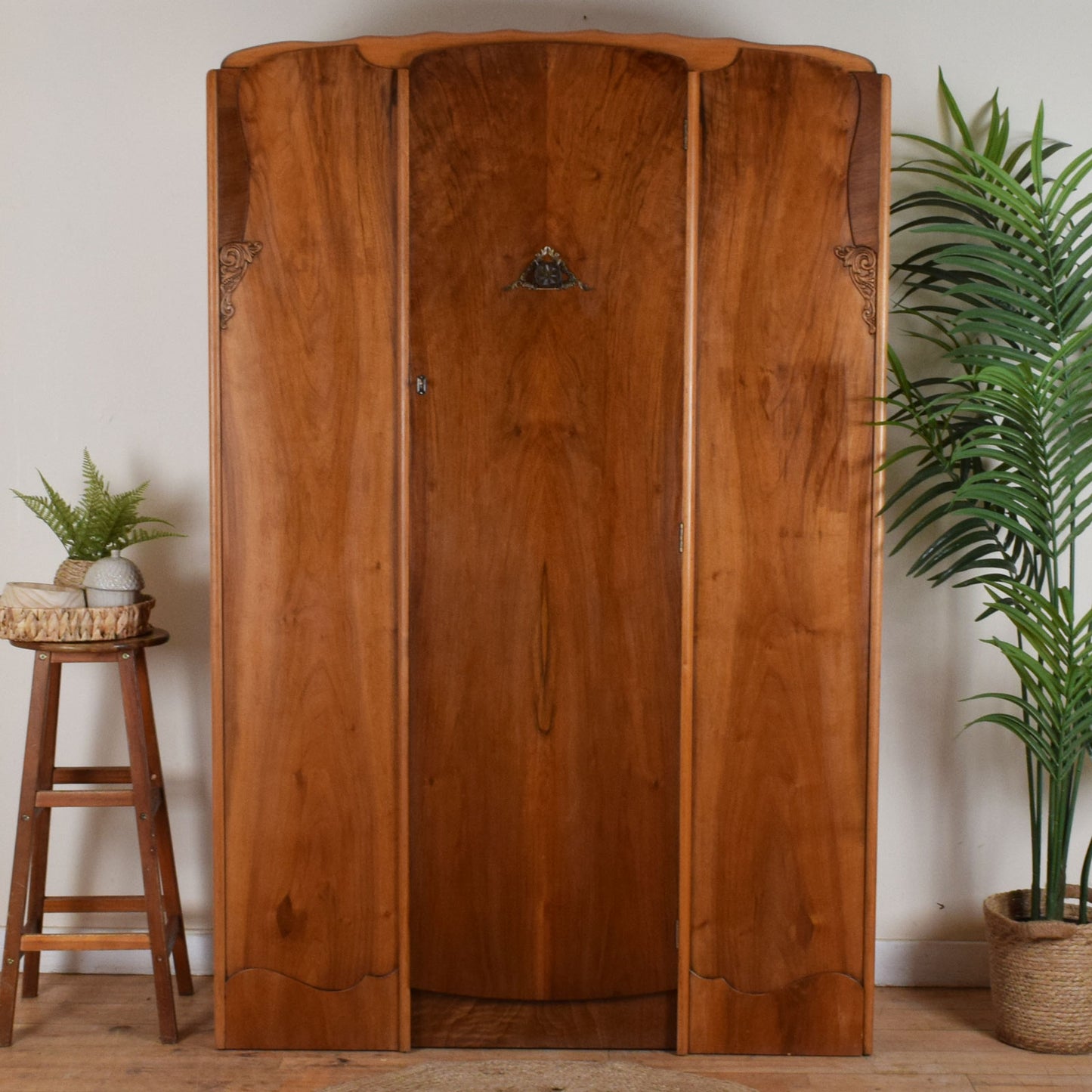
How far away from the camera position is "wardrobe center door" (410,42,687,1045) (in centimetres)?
221

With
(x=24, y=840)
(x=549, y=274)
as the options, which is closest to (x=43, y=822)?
(x=24, y=840)

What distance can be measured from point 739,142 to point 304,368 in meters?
0.98

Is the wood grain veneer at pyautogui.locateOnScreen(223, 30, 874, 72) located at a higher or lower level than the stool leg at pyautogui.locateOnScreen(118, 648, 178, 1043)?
higher

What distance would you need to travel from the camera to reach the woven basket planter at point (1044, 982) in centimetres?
229

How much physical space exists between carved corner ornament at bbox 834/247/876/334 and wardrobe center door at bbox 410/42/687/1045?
0.33 meters

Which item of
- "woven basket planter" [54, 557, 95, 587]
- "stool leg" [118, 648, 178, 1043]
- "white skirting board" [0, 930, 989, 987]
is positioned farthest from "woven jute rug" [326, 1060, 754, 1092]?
"woven basket planter" [54, 557, 95, 587]

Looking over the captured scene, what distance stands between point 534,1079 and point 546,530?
3.59 feet

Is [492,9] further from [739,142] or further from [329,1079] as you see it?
[329,1079]

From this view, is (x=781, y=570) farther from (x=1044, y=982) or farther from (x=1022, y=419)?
(x=1044, y=982)

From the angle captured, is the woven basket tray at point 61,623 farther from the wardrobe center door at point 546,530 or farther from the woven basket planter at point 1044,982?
the woven basket planter at point 1044,982

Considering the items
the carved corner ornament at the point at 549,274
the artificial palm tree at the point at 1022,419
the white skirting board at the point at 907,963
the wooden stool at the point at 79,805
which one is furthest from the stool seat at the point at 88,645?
the artificial palm tree at the point at 1022,419

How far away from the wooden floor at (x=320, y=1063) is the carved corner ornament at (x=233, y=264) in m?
1.53

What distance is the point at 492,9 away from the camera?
2660 mm

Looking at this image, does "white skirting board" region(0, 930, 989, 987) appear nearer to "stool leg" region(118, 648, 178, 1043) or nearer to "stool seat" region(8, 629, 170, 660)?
"stool leg" region(118, 648, 178, 1043)
